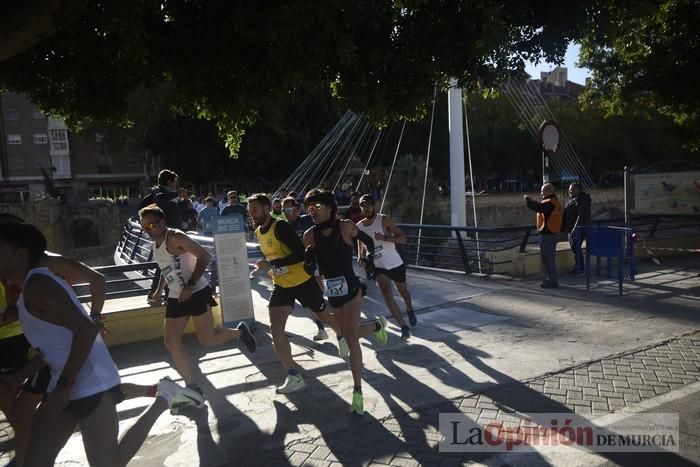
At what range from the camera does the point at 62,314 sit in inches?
104

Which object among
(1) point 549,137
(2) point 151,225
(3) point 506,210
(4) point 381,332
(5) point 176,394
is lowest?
(3) point 506,210

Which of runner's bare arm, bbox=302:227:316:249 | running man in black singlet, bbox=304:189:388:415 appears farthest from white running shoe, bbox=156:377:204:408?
runner's bare arm, bbox=302:227:316:249

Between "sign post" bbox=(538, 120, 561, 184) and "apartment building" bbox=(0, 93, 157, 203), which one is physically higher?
"apartment building" bbox=(0, 93, 157, 203)

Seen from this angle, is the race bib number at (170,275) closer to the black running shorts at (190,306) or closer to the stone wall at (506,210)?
the black running shorts at (190,306)

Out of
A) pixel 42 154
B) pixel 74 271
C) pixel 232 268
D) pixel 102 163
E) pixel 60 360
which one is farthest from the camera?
pixel 102 163

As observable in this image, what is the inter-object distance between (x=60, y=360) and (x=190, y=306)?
2034mm

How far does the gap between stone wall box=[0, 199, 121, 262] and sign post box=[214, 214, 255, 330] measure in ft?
103

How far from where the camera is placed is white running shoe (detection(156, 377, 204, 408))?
341 cm

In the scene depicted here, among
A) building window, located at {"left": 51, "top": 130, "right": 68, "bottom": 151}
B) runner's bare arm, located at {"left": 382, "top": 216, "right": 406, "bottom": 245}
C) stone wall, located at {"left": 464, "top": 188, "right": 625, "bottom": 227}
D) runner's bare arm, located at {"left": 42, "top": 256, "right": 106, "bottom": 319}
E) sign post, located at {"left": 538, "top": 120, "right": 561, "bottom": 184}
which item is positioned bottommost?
stone wall, located at {"left": 464, "top": 188, "right": 625, "bottom": 227}

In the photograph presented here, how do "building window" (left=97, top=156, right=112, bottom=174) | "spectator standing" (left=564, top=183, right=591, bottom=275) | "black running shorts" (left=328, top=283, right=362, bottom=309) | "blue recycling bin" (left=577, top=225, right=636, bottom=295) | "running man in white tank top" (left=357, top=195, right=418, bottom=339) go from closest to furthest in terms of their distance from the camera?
1. "black running shorts" (left=328, top=283, right=362, bottom=309)
2. "running man in white tank top" (left=357, top=195, right=418, bottom=339)
3. "blue recycling bin" (left=577, top=225, right=636, bottom=295)
4. "spectator standing" (left=564, top=183, right=591, bottom=275)
5. "building window" (left=97, top=156, right=112, bottom=174)

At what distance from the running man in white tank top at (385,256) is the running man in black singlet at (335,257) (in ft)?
4.84

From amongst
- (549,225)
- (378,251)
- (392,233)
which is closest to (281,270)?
(392,233)

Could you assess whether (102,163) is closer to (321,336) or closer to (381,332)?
(321,336)

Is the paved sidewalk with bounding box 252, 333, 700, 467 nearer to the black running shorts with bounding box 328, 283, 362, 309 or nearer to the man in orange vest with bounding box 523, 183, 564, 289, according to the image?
the black running shorts with bounding box 328, 283, 362, 309
